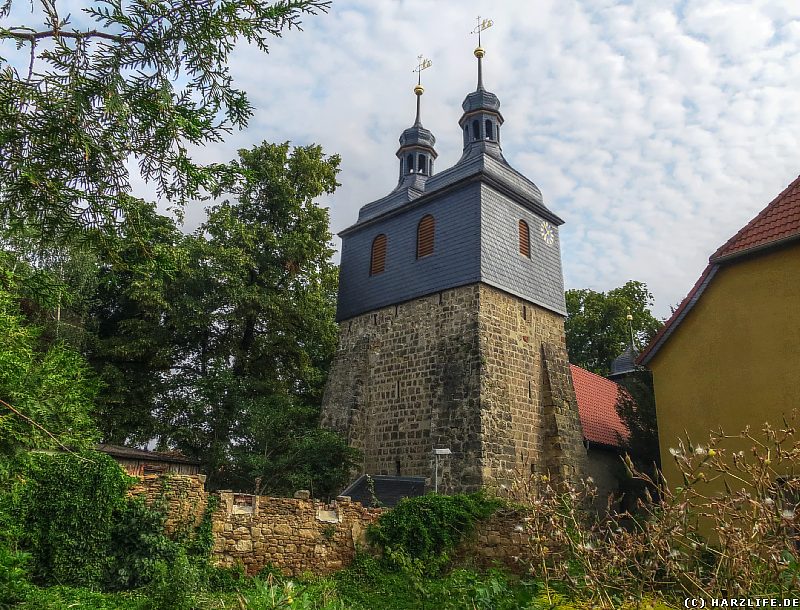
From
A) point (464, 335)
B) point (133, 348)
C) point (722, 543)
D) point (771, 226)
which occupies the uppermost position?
point (771, 226)

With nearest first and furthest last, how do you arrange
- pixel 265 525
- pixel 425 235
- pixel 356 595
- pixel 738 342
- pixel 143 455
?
1. pixel 738 342
2. pixel 356 595
3. pixel 265 525
4. pixel 143 455
5. pixel 425 235

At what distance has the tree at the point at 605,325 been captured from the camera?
1248 inches

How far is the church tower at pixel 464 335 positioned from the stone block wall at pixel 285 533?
3.93 metres

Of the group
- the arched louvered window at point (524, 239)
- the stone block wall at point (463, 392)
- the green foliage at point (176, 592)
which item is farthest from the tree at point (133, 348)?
the green foliage at point (176, 592)

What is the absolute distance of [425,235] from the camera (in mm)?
18875

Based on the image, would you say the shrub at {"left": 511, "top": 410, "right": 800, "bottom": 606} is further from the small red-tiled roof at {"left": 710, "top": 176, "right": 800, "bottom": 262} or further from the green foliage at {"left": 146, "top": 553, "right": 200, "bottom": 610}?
the small red-tiled roof at {"left": 710, "top": 176, "right": 800, "bottom": 262}

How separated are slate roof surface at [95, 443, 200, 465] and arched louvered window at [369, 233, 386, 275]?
26.3 ft

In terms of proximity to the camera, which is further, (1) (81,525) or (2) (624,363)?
(2) (624,363)

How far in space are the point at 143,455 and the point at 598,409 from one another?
14.8 meters

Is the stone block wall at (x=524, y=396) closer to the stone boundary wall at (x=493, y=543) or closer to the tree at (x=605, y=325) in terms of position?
the stone boundary wall at (x=493, y=543)

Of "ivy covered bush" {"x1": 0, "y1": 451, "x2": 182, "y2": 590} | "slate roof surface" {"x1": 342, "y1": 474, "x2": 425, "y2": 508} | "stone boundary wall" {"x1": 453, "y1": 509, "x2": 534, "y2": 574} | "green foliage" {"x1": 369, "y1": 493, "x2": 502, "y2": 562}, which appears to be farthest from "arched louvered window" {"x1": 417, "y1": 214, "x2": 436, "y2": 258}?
"ivy covered bush" {"x1": 0, "y1": 451, "x2": 182, "y2": 590}

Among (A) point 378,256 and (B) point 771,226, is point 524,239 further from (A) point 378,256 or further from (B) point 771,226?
(B) point 771,226

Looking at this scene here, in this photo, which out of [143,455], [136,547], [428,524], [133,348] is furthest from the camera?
[133,348]

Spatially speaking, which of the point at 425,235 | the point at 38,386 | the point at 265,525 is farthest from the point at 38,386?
the point at 425,235
